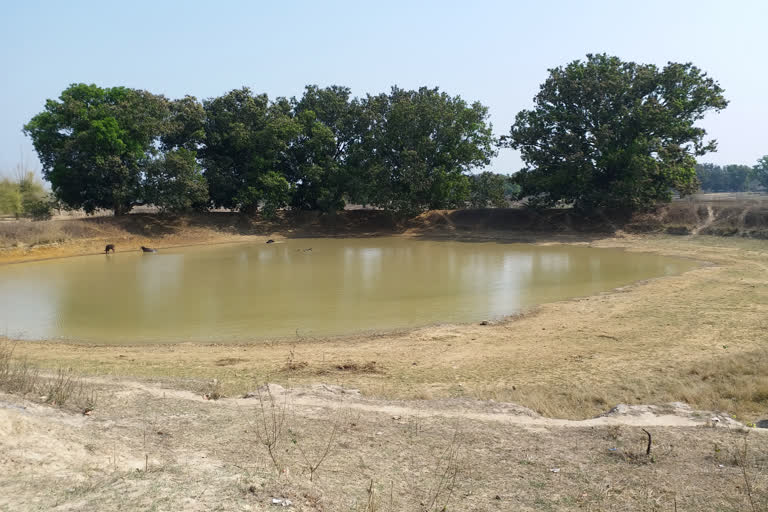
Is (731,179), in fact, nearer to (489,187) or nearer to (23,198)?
(489,187)

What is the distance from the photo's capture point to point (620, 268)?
2167cm

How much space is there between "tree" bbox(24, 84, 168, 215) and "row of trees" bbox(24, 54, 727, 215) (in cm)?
8

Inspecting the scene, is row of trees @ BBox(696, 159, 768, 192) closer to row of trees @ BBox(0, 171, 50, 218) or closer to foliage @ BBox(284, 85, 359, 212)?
foliage @ BBox(284, 85, 359, 212)

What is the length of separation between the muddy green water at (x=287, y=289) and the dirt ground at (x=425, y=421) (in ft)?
5.29

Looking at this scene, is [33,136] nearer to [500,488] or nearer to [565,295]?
[565,295]

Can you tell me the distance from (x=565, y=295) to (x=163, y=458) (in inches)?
533

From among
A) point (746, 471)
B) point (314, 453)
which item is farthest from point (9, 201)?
point (746, 471)

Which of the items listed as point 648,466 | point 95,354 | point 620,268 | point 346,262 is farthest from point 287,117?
point 648,466

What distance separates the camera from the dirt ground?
4391mm

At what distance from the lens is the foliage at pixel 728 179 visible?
309ft

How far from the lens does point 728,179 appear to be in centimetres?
9806

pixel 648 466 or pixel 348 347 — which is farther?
pixel 348 347

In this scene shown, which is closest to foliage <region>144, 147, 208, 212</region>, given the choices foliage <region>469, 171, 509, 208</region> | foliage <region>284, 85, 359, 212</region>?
foliage <region>284, 85, 359, 212</region>

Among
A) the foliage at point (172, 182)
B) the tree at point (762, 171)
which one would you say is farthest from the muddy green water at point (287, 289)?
the tree at point (762, 171)
